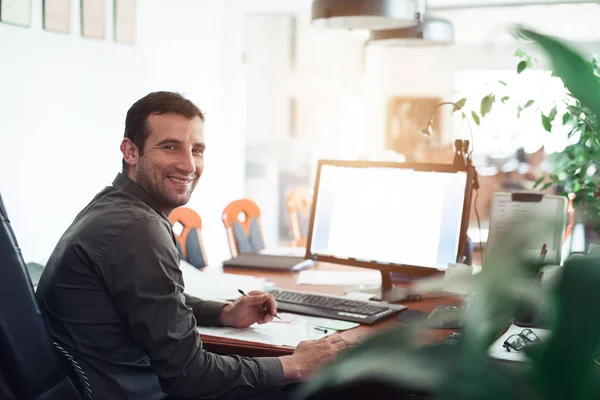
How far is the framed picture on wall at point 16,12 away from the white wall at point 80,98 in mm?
36

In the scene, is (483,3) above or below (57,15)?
above

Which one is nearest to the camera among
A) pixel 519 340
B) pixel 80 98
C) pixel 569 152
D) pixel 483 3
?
pixel 519 340

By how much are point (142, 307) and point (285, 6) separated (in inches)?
203

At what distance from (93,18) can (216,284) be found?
7.86 feet

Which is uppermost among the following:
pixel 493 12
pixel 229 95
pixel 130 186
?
pixel 493 12

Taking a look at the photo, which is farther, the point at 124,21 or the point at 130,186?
the point at 124,21

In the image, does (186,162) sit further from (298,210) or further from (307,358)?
(298,210)

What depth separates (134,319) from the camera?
1.53 metres

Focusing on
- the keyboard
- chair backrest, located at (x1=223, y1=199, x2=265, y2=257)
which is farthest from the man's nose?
chair backrest, located at (x1=223, y1=199, x2=265, y2=257)

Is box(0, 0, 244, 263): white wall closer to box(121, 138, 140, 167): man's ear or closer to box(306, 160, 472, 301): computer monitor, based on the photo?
box(306, 160, 472, 301): computer monitor

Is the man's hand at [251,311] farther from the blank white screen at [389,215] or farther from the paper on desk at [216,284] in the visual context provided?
the blank white screen at [389,215]

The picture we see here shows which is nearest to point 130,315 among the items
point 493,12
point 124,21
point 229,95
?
point 124,21

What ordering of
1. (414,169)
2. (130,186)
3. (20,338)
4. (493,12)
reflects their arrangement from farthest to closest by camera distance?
(493,12)
(414,169)
(130,186)
(20,338)

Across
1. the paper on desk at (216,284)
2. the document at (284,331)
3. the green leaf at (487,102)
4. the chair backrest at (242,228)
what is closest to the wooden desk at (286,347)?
the document at (284,331)
